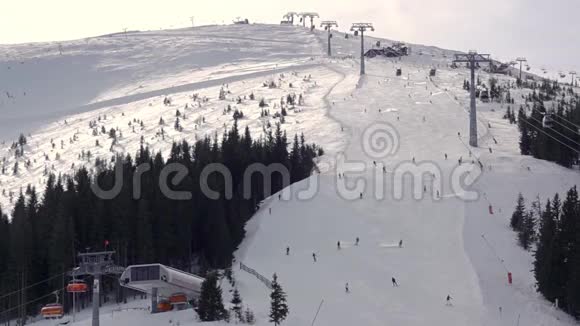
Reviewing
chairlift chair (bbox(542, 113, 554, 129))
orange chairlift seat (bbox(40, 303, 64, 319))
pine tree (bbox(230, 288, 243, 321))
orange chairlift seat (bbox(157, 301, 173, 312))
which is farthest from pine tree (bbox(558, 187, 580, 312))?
orange chairlift seat (bbox(40, 303, 64, 319))

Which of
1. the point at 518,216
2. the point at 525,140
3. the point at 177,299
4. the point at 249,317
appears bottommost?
the point at 177,299

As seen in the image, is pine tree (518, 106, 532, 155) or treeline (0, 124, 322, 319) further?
pine tree (518, 106, 532, 155)

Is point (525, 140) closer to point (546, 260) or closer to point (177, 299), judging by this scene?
point (546, 260)

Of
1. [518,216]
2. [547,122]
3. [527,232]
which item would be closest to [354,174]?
[547,122]

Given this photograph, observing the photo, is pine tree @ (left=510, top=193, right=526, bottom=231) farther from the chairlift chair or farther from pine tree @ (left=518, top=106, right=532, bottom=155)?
pine tree @ (left=518, top=106, right=532, bottom=155)

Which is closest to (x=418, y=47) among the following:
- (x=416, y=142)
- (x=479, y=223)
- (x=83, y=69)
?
(x=83, y=69)

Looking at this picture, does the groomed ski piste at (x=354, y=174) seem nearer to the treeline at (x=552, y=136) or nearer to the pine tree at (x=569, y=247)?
the pine tree at (x=569, y=247)

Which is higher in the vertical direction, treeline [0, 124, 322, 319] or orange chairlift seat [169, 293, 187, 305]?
treeline [0, 124, 322, 319]

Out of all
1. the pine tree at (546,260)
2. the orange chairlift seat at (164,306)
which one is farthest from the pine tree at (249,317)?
the pine tree at (546,260)

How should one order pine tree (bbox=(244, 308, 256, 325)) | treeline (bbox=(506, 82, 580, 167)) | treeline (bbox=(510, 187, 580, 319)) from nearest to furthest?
pine tree (bbox=(244, 308, 256, 325)) < treeline (bbox=(510, 187, 580, 319)) < treeline (bbox=(506, 82, 580, 167))
